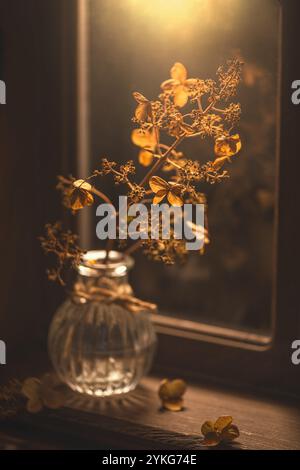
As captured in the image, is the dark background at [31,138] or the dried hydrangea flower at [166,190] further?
the dark background at [31,138]

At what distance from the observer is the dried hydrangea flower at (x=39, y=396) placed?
1.19 metres

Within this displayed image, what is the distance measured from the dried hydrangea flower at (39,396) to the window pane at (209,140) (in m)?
0.29

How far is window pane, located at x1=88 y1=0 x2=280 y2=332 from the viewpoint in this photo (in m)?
1.16

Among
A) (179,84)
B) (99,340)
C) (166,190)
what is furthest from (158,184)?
(99,340)

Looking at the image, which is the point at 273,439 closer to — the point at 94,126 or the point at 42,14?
the point at 94,126

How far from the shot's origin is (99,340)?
47.4 inches

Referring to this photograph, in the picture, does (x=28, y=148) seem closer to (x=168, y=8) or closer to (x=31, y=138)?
(x=31, y=138)

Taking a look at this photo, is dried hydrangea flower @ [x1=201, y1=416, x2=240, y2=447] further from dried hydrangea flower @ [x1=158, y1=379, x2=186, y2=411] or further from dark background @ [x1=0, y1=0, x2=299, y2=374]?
dark background @ [x1=0, y1=0, x2=299, y2=374]

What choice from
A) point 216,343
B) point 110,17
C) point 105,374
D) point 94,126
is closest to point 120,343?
point 105,374

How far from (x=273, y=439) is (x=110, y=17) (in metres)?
0.65

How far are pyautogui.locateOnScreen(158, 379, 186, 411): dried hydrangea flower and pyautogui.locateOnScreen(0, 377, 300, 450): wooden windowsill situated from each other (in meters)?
0.01

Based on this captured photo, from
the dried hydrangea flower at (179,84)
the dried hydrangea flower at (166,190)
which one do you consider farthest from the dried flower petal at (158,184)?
the dried hydrangea flower at (179,84)

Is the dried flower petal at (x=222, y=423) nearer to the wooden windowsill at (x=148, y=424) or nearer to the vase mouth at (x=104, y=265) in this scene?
the wooden windowsill at (x=148, y=424)

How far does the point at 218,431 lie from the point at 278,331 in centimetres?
19
